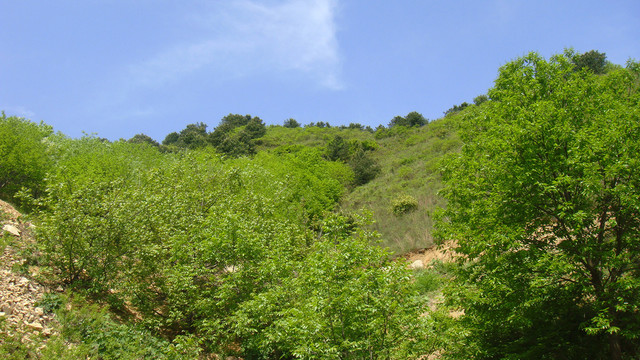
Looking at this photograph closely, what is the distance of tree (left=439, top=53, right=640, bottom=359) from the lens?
390 inches

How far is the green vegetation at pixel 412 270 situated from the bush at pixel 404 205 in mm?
17898

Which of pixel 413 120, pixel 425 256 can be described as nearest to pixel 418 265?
pixel 425 256

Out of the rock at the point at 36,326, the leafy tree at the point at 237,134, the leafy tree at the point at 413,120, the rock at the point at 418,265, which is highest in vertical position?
the leafy tree at the point at 413,120

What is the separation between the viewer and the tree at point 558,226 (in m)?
9.91

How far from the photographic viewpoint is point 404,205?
115ft

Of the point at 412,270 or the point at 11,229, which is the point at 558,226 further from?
the point at 11,229

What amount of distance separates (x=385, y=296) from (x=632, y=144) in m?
7.30

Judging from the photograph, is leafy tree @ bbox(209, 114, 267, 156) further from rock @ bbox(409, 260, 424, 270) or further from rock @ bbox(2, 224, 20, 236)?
rock @ bbox(2, 224, 20, 236)

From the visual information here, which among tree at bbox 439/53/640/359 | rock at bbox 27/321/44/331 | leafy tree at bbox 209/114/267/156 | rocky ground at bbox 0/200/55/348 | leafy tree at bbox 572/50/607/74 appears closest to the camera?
tree at bbox 439/53/640/359

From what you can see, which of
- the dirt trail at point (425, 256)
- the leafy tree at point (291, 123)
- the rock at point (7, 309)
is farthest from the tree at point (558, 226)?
the leafy tree at point (291, 123)

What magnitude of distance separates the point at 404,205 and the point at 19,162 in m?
30.0

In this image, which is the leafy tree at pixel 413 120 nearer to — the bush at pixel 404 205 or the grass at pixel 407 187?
the grass at pixel 407 187

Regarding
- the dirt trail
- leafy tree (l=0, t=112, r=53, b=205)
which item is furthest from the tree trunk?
leafy tree (l=0, t=112, r=53, b=205)

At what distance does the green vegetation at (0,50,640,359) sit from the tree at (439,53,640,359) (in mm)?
56
